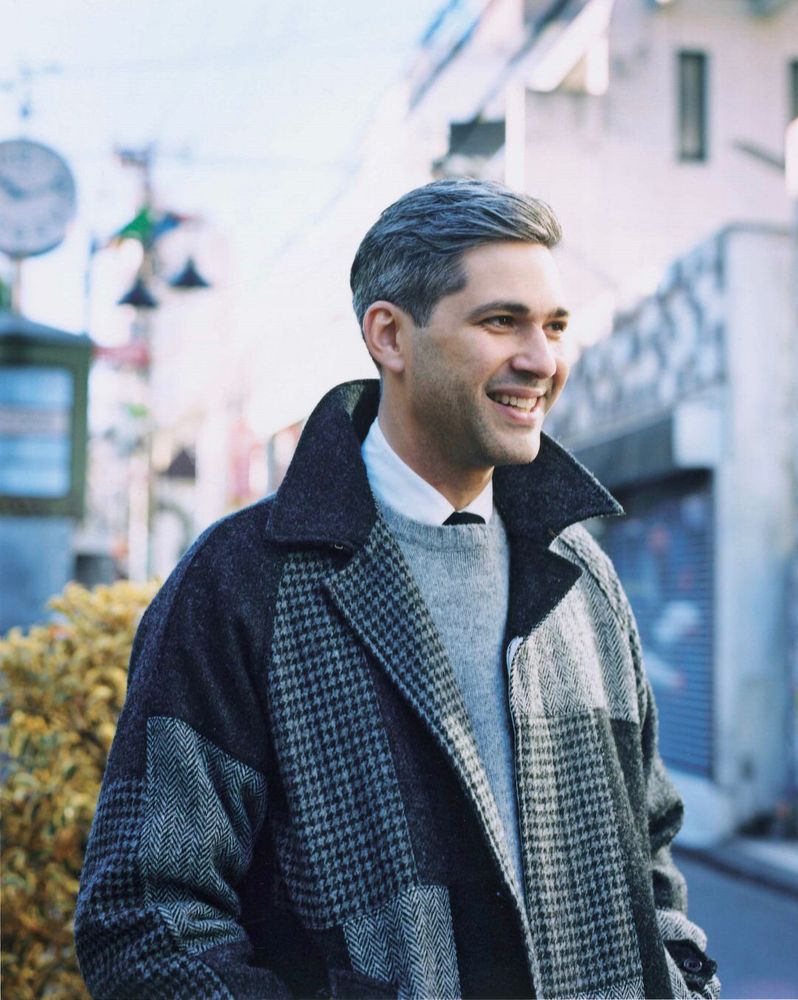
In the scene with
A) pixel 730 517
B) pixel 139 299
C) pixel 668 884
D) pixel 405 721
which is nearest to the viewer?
pixel 405 721

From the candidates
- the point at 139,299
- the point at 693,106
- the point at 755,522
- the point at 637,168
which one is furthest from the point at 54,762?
the point at 637,168

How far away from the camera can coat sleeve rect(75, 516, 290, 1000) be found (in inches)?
69.6

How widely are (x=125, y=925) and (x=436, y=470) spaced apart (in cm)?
80

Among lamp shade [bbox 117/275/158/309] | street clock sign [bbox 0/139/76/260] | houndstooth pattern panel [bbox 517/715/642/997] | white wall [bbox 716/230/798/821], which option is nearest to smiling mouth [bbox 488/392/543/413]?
houndstooth pattern panel [bbox 517/715/642/997]

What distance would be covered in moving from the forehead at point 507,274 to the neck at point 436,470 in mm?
258

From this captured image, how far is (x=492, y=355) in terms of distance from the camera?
78.0 inches

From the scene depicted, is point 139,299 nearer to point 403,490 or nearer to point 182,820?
point 403,490

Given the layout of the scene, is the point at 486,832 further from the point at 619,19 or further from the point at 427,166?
the point at 427,166

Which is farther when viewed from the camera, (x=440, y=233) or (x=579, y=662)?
(x=579, y=662)

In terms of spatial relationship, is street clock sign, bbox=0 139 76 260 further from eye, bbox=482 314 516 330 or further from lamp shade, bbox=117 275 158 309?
eye, bbox=482 314 516 330

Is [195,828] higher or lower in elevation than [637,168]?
lower

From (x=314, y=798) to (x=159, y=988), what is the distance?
31cm

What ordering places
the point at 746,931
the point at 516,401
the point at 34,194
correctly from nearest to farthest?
1. the point at 516,401
2. the point at 746,931
3. the point at 34,194

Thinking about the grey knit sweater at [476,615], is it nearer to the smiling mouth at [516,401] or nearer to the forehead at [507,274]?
the smiling mouth at [516,401]
